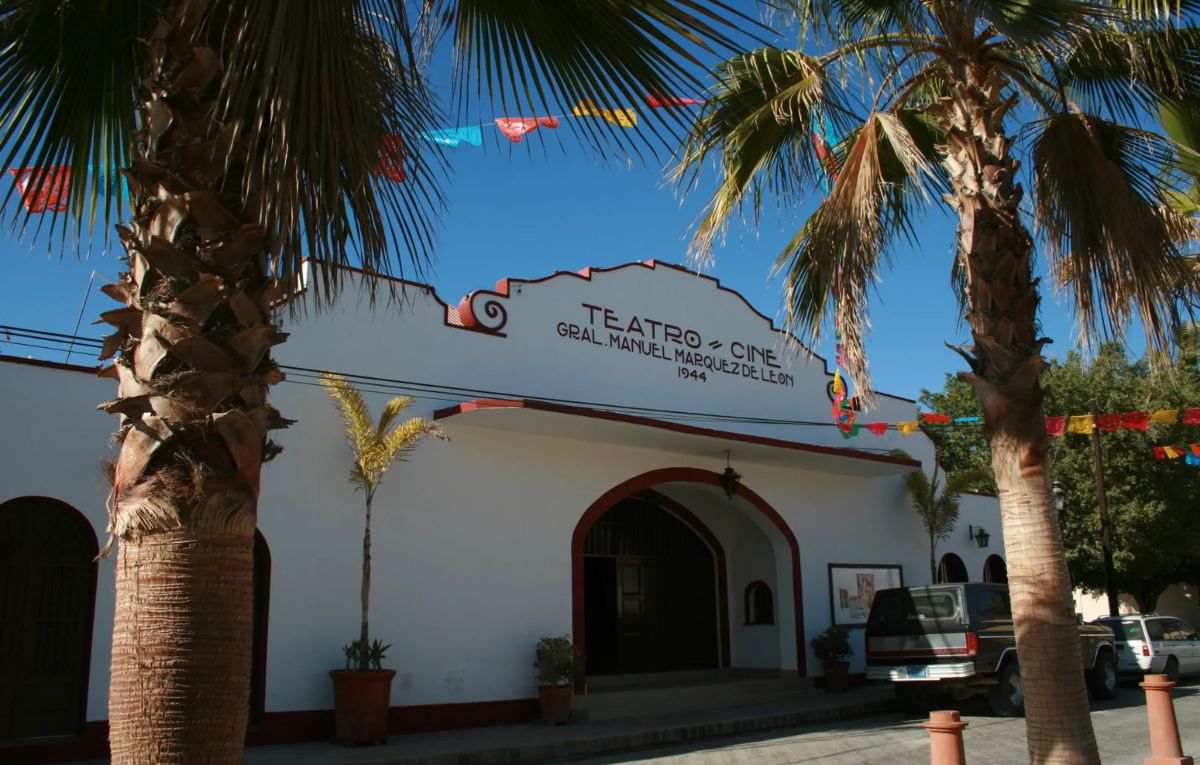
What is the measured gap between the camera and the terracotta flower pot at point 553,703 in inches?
498

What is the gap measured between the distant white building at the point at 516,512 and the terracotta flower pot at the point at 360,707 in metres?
0.53

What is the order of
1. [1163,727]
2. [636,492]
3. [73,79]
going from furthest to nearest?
1. [636,492]
2. [1163,727]
3. [73,79]

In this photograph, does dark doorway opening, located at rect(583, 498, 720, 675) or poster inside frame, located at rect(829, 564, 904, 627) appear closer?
dark doorway opening, located at rect(583, 498, 720, 675)

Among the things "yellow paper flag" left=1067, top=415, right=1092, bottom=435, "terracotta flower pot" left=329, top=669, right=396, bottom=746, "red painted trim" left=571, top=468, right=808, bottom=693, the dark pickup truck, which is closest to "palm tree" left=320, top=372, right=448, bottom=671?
"terracotta flower pot" left=329, top=669, right=396, bottom=746

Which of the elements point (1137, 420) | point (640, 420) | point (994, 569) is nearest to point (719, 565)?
point (640, 420)

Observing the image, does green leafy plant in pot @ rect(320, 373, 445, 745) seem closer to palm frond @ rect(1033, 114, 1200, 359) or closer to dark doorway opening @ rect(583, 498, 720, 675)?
dark doorway opening @ rect(583, 498, 720, 675)

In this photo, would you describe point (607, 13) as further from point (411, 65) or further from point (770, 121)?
point (770, 121)

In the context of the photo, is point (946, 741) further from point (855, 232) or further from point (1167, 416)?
point (1167, 416)

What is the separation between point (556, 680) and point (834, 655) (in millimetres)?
5982

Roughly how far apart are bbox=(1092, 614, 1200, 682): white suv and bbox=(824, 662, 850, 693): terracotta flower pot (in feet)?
15.9

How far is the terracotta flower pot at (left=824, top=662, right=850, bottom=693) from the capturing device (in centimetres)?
1647

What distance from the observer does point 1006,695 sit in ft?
44.8

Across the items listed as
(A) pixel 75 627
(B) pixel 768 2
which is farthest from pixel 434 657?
(B) pixel 768 2

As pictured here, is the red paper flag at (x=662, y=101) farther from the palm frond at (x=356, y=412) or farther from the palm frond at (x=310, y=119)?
the palm frond at (x=356, y=412)
